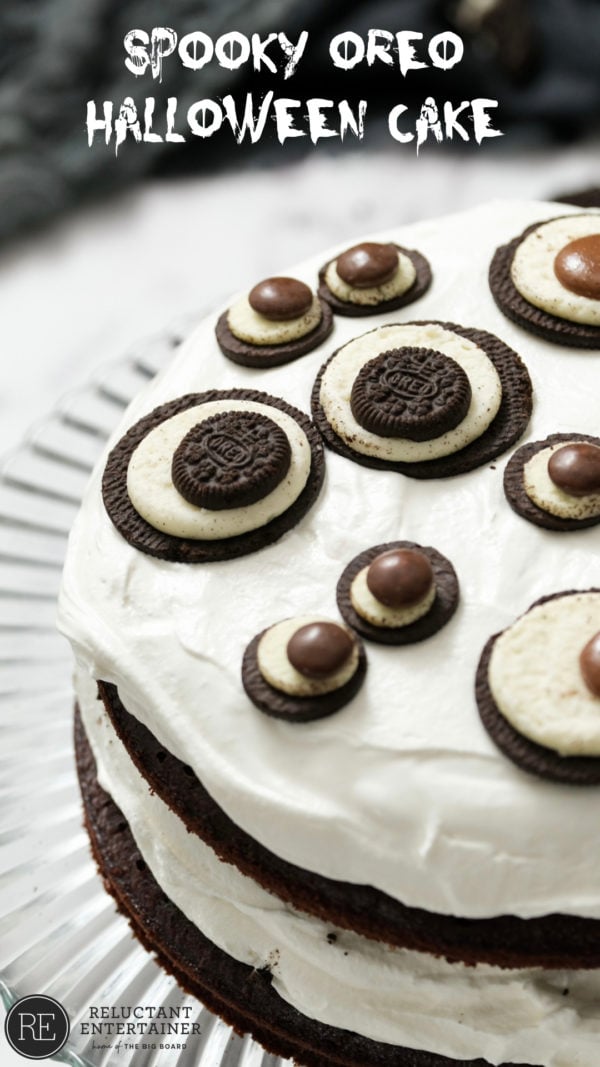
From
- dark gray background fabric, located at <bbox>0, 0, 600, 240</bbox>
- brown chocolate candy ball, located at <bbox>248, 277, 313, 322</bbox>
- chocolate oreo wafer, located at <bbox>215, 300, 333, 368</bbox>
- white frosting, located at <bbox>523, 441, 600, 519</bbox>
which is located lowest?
white frosting, located at <bbox>523, 441, 600, 519</bbox>

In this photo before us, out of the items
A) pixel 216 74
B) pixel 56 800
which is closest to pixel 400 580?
pixel 56 800

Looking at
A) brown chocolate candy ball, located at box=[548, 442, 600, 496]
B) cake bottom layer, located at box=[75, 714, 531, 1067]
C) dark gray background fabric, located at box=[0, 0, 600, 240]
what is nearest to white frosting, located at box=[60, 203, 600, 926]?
brown chocolate candy ball, located at box=[548, 442, 600, 496]

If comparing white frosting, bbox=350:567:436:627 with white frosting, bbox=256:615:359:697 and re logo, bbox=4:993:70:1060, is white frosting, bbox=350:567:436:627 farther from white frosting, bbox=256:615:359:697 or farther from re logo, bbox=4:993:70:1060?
re logo, bbox=4:993:70:1060

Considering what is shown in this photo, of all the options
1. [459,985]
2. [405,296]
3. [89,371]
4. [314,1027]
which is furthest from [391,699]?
[89,371]

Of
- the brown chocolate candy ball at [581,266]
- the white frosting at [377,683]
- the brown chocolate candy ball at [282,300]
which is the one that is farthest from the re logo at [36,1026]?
the brown chocolate candy ball at [581,266]

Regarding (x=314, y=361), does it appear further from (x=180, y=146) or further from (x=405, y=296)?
(x=180, y=146)

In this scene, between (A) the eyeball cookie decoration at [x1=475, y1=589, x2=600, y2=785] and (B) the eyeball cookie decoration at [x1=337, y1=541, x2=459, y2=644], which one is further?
(B) the eyeball cookie decoration at [x1=337, y1=541, x2=459, y2=644]
